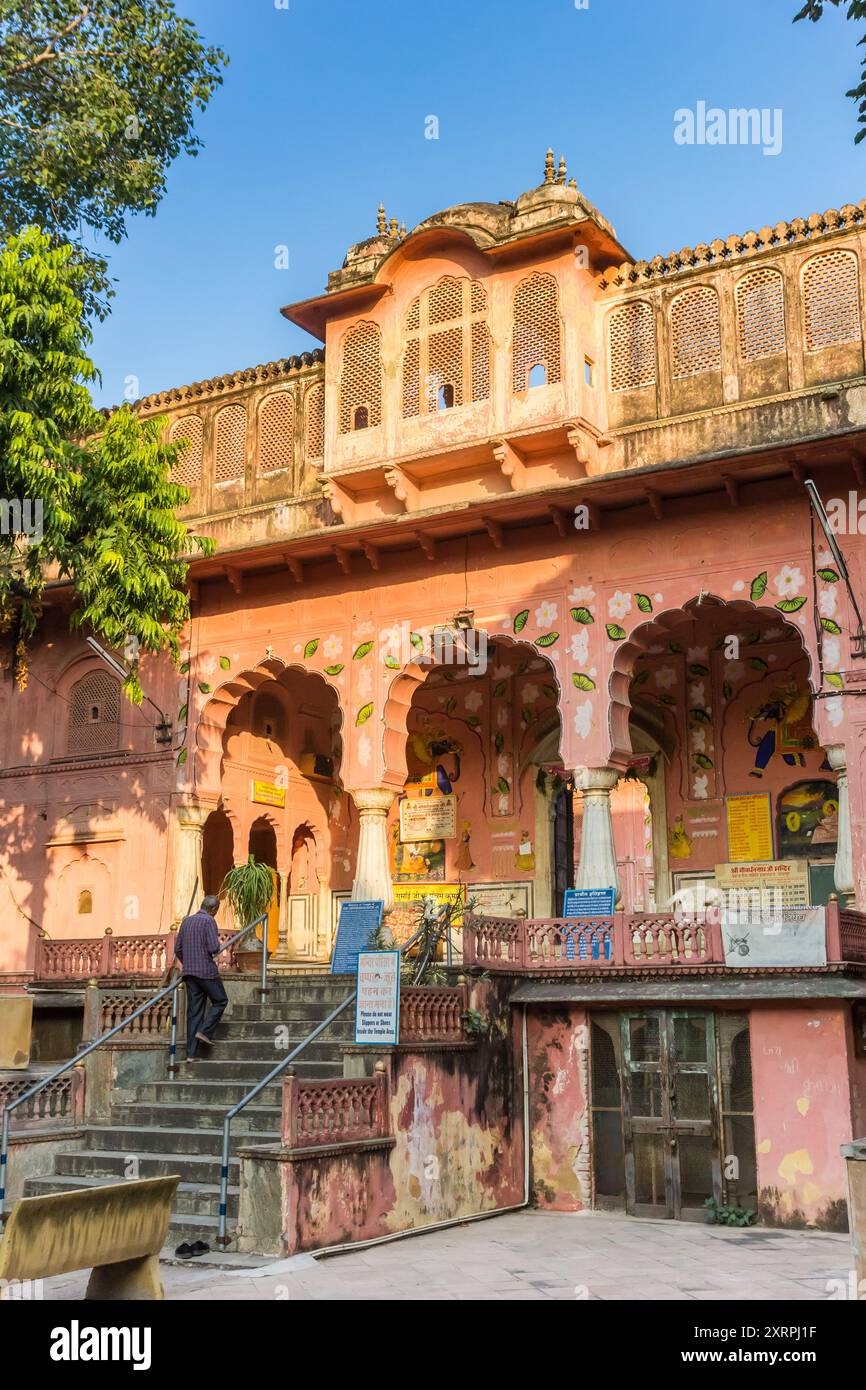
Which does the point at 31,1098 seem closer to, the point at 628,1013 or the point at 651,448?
the point at 628,1013

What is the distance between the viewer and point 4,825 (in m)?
19.4

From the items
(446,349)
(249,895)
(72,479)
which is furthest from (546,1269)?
(446,349)

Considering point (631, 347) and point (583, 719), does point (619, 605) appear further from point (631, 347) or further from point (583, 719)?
point (631, 347)

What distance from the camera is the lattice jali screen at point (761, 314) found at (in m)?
15.3

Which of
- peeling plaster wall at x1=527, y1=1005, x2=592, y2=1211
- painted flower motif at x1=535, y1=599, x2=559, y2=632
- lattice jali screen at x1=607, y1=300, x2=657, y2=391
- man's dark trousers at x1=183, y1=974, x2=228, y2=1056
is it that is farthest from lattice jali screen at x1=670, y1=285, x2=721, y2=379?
man's dark trousers at x1=183, y1=974, x2=228, y2=1056

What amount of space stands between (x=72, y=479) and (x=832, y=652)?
7.64 metres

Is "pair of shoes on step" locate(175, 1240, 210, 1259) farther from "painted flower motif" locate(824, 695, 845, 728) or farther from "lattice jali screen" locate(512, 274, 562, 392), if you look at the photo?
"lattice jali screen" locate(512, 274, 562, 392)

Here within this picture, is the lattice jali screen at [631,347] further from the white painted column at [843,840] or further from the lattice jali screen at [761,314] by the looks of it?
the white painted column at [843,840]

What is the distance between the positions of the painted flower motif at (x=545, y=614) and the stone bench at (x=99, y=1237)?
9115mm

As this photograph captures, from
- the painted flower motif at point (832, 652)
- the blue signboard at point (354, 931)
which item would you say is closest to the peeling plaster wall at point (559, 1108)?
the blue signboard at point (354, 931)

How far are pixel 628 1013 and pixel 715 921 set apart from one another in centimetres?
124

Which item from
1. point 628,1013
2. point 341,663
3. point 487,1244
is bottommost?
point 487,1244

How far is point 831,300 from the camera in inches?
592
